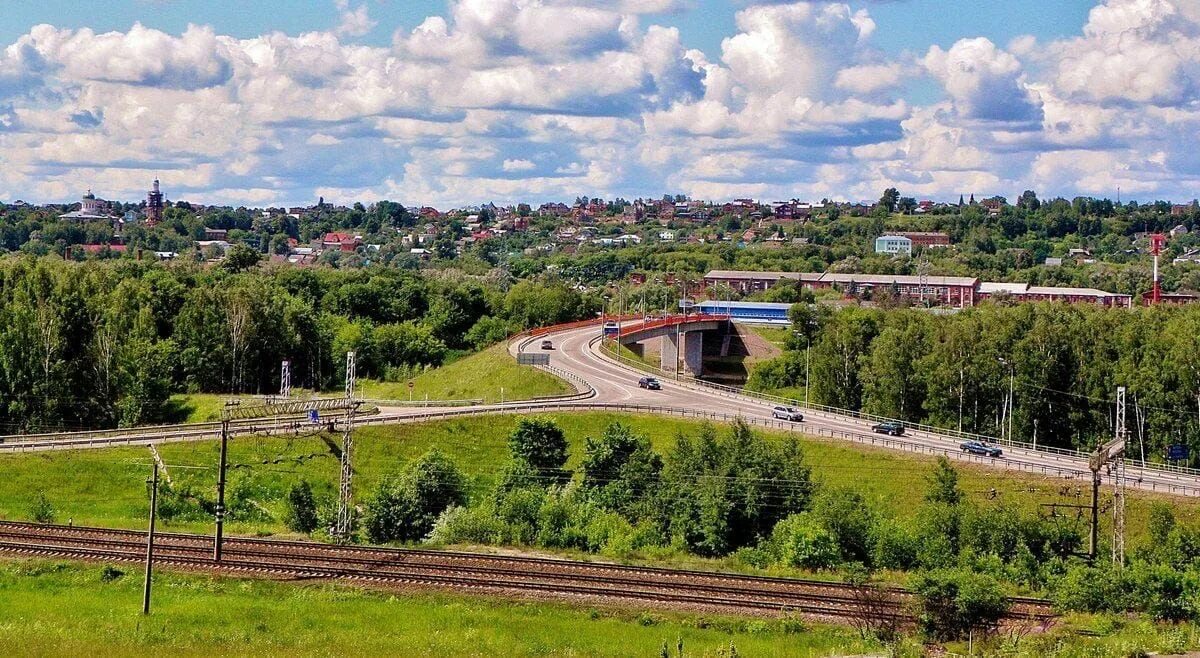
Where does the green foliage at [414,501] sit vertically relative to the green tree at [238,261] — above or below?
below

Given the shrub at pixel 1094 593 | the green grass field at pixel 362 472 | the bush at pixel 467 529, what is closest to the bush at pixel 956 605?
the shrub at pixel 1094 593

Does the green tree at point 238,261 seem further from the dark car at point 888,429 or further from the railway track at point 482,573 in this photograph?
the railway track at point 482,573

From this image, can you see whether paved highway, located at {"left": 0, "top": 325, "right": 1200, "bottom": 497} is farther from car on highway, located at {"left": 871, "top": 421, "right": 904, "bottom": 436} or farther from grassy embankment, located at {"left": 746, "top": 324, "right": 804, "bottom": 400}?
grassy embankment, located at {"left": 746, "top": 324, "right": 804, "bottom": 400}

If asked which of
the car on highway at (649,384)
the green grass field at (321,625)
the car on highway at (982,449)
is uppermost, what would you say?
the car on highway at (649,384)

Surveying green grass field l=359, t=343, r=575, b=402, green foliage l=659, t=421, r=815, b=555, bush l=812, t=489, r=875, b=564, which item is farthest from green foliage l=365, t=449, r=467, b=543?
green grass field l=359, t=343, r=575, b=402

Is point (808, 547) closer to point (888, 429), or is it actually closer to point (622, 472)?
point (622, 472)

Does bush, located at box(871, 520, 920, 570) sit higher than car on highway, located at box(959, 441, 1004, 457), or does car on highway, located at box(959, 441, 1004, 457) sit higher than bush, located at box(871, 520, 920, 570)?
car on highway, located at box(959, 441, 1004, 457)
